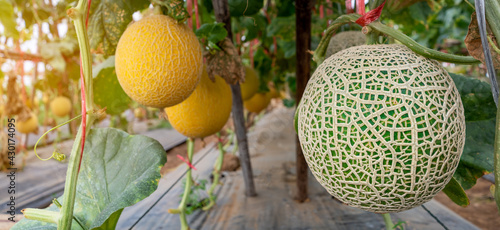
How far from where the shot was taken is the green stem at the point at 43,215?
0.71 metres

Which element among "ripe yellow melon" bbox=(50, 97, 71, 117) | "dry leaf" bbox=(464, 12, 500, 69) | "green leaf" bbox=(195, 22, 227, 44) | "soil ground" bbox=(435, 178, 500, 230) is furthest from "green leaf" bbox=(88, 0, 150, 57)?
"soil ground" bbox=(435, 178, 500, 230)

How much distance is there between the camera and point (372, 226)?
160 centimetres

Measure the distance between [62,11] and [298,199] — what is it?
5.53 ft

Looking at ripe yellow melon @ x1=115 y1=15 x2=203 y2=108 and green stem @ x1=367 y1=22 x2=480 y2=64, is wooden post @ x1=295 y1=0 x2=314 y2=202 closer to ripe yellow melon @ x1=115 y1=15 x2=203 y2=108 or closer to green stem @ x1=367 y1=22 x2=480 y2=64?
ripe yellow melon @ x1=115 y1=15 x2=203 y2=108

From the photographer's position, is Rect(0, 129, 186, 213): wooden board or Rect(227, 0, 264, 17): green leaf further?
Rect(0, 129, 186, 213): wooden board

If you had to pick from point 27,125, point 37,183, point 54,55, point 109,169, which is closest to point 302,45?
point 109,169

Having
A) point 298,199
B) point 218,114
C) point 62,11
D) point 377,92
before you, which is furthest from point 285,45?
point 377,92

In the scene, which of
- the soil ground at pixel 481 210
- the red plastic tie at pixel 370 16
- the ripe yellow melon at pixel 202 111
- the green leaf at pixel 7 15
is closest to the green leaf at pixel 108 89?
→ the ripe yellow melon at pixel 202 111

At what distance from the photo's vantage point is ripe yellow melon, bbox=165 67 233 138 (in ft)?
4.27

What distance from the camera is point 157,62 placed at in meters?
0.95

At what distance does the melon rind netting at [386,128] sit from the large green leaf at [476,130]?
31 cm

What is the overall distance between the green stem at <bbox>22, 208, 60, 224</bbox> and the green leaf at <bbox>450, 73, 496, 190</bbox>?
1067 millimetres

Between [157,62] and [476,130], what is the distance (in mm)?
975

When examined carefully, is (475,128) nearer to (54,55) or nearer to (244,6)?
(244,6)
